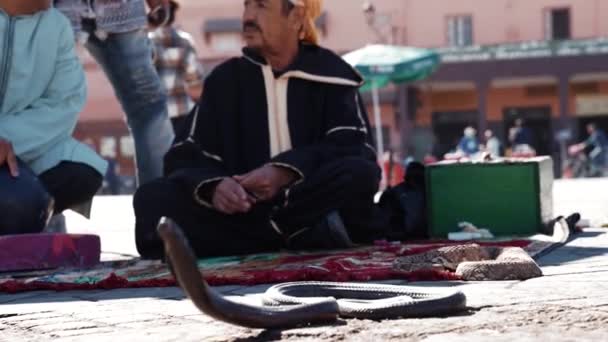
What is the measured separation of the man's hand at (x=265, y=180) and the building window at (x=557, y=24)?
34888 millimetres

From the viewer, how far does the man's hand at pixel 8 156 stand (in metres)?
4.62

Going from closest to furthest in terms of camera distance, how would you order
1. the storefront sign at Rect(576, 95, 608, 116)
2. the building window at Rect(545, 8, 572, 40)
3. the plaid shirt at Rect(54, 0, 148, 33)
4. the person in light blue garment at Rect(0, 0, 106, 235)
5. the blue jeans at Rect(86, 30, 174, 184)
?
the person in light blue garment at Rect(0, 0, 106, 235) → the plaid shirt at Rect(54, 0, 148, 33) → the blue jeans at Rect(86, 30, 174, 184) → the storefront sign at Rect(576, 95, 608, 116) → the building window at Rect(545, 8, 572, 40)

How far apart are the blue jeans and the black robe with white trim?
1.11m

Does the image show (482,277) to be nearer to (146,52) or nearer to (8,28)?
(8,28)

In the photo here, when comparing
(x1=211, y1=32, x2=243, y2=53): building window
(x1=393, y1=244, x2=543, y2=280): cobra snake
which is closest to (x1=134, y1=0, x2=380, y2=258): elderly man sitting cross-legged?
(x1=393, y1=244, x2=543, y2=280): cobra snake

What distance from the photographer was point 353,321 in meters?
2.63

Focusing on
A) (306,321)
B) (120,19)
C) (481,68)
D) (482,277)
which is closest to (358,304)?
(306,321)

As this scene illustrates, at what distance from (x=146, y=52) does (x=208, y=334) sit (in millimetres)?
3884

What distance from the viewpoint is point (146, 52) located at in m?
6.27

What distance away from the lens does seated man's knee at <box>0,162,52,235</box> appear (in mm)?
4617

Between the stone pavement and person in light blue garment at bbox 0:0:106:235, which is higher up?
person in light blue garment at bbox 0:0:106:235

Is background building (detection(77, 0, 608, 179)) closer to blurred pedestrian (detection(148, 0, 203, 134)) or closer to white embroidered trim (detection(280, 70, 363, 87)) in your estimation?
blurred pedestrian (detection(148, 0, 203, 134))

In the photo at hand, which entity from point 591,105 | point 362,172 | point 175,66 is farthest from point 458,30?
point 362,172

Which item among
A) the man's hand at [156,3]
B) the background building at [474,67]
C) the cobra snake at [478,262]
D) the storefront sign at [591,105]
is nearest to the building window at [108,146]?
the background building at [474,67]
